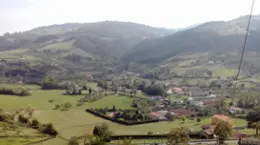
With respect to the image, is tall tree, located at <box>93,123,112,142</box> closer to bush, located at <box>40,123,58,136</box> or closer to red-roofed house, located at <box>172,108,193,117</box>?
bush, located at <box>40,123,58,136</box>

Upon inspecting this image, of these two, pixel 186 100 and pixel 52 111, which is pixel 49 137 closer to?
pixel 52 111

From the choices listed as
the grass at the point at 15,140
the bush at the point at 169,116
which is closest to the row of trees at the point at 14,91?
the grass at the point at 15,140

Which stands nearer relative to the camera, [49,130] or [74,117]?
[49,130]

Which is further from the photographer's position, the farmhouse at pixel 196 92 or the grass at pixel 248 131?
the farmhouse at pixel 196 92

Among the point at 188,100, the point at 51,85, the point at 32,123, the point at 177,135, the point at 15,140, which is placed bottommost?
the point at 15,140

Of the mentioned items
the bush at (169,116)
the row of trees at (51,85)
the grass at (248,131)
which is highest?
the row of trees at (51,85)

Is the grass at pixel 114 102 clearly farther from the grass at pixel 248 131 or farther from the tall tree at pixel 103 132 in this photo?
the grass at pixel 248 131

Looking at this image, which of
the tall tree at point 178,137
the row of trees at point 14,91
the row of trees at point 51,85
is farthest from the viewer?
the row of trees at point 51,85

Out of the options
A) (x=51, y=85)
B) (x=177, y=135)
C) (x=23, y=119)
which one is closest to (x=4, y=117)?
(x=23, y=119)

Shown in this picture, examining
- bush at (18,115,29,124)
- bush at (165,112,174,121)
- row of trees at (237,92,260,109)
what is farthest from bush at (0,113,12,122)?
row of trees at (237,92,260,109)

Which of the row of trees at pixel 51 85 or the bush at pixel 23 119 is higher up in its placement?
the row of trees at pixel 51 85

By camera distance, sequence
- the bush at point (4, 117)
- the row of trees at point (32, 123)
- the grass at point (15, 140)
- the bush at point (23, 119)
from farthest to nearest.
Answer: the bush at point (23, 119)
the bush at point (4, 117)
the row of trees at point (32, 123)
the grass at point (15, 140)

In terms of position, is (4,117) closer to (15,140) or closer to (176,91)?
(15,140)
